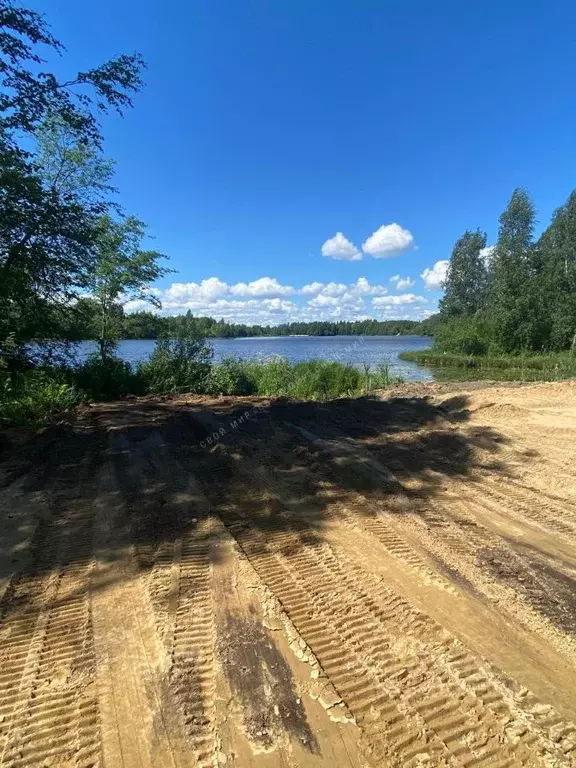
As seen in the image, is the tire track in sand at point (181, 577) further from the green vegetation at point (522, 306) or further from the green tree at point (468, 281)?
the green tree at point (468, 281)

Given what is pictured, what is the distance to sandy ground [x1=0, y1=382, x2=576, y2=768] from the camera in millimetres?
2090

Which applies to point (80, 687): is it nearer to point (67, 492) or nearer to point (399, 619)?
point (399, 619)

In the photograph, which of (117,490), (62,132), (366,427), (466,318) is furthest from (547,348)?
(117,490)

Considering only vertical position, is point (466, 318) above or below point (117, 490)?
above

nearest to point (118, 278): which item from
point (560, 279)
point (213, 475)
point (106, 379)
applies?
point (106, 379)

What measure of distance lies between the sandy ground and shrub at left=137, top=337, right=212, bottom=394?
982cm

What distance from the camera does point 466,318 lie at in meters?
46.2

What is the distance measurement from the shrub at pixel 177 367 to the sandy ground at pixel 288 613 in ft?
32.2

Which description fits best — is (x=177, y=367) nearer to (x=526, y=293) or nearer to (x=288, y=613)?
(x=288, y=613)

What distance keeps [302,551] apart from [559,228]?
48172mm

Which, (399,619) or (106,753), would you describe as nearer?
(106,753)

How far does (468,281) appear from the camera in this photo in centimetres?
5291

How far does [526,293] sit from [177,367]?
3276 centimetres

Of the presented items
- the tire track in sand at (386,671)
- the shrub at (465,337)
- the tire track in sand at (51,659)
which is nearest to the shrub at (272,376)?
the tire track in sand at (51,659)
